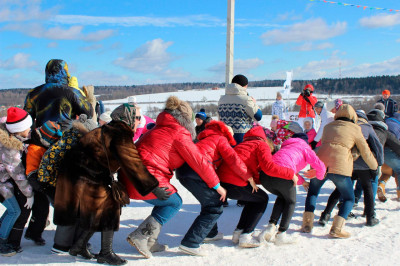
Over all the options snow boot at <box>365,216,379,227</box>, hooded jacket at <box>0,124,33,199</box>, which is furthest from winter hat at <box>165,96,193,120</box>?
snow boot at <box>365,216,379,227</box>

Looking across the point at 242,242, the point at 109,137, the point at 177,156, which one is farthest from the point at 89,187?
the point at 242,242

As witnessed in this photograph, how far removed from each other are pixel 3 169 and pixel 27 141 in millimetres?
357

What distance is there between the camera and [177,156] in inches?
140

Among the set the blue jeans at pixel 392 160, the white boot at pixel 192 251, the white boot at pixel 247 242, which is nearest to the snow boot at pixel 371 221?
the blue jeans at pixel 392 160

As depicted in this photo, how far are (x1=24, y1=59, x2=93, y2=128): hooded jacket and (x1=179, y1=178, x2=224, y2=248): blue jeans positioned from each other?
1566 mm

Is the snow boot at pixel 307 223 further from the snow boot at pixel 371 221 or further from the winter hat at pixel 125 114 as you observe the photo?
the winter hat at pixel 125 114

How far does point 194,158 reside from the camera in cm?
348

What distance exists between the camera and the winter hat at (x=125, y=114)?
3.47 metres

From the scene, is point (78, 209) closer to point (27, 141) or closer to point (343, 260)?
point (27, 141)

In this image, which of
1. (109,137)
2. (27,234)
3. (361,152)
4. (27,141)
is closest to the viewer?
(109,137)

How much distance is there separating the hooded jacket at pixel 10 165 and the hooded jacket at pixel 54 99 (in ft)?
1.65

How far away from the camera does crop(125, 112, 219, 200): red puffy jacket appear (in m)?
3.45

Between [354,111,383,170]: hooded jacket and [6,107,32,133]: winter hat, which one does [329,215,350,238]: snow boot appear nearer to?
[354,111,383,170]: hooded jacket

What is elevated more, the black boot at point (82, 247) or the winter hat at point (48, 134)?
the winter hat at point (48, 134)
